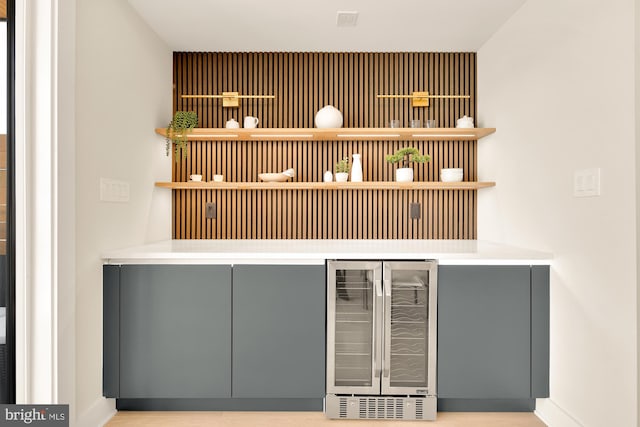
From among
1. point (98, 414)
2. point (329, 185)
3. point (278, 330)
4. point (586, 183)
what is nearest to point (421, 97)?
point (329, 185)

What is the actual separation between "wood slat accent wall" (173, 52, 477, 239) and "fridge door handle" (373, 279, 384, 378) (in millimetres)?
1040

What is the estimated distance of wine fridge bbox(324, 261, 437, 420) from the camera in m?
2.38

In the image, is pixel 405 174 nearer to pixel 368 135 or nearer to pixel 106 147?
pixel 368 135

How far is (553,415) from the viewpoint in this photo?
7.61 feet

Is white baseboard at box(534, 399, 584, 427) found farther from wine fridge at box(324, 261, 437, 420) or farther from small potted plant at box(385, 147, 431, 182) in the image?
small potted plant at box(385, 147, 431, 182)

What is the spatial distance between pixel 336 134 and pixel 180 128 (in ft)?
3.68

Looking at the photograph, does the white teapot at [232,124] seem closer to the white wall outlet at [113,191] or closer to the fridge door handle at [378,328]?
the white wall outlet at [113,191]

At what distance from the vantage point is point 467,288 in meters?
2.37

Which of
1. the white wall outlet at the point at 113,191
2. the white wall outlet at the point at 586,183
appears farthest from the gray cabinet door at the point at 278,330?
the white wall outlet at the point at 586,183

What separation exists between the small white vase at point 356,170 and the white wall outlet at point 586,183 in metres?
1.49

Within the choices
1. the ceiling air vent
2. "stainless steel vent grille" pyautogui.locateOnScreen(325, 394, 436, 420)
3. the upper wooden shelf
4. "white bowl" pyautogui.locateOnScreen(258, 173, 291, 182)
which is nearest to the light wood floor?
"stainless steel vent grille" pyautogui.locateOnScreen(325, 394, 436, 420)

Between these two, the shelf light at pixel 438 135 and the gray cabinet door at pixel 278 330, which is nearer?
the gray cabinet door at pixel 278 330

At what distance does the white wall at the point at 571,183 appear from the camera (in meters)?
1.78

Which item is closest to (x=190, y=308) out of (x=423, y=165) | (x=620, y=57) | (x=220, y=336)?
(x=220, y=336)
